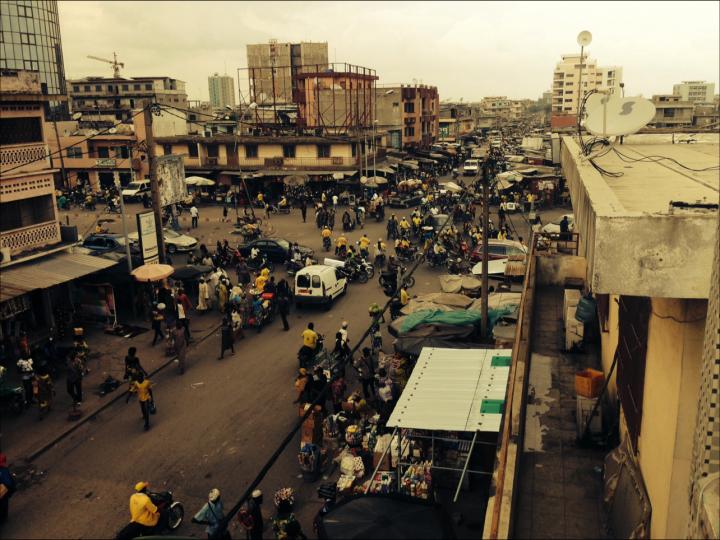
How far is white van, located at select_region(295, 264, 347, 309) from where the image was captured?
70.4ft

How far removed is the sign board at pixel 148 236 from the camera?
20.7 metres

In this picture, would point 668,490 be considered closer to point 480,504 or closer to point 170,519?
point 480,504

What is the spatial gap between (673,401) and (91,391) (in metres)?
14.7

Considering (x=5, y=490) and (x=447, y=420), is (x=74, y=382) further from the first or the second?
(x=447, y=420)

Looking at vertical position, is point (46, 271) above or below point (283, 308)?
above

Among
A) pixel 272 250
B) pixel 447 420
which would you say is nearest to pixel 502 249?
pixel 272 250

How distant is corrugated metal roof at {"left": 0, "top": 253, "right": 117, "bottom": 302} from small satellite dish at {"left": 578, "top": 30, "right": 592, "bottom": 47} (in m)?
15.5

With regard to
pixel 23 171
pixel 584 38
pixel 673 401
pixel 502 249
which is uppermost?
pixel 584 38

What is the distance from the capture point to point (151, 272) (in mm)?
20047

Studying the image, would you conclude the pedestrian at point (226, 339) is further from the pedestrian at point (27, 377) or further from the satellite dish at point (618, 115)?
the satellite dish at point (618, 115)

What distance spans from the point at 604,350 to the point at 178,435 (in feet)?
29.6

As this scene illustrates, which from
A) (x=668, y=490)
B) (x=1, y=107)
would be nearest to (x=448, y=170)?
(x=1, y=107)

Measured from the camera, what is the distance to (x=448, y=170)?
6975 cm

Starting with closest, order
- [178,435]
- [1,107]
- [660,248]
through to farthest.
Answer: [660,248] → [178,435] → [1,107]
